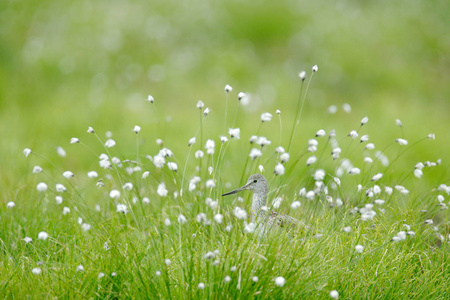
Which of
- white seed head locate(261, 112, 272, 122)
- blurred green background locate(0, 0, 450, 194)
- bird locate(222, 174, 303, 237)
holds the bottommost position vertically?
bird locate(222, 174, 303, 237)

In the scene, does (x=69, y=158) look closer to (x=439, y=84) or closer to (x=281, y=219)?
(x=281, y=219)

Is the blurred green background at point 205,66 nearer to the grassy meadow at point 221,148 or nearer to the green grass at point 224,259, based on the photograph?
the grassy meadow at point 221,148

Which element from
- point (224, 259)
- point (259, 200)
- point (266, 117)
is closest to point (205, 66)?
point (259, 200)

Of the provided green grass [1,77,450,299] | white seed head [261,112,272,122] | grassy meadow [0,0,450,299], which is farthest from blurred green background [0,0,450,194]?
white seed head [261,112,272,122]

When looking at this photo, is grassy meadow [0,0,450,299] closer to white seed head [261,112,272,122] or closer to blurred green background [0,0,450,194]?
blurred green background [0,0,450,194]

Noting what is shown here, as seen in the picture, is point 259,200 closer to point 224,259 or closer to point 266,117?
point 266,117

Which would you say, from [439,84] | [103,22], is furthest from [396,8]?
[103,22]
